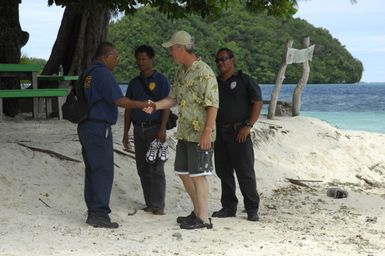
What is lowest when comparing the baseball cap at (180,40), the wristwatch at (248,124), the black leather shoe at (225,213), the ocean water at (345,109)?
the ocean water at (345,109)

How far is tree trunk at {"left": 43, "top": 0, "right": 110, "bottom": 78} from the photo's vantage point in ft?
45.8

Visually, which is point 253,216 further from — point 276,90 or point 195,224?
point 276,90

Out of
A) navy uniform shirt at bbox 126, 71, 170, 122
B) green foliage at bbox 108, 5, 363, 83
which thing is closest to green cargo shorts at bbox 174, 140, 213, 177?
navy uniform shirt at bbox 126, 71, 170, 122

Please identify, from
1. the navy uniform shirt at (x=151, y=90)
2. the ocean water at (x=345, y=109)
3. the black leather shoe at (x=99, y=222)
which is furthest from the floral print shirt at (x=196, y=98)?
the ocean water at (x=345, y=109)

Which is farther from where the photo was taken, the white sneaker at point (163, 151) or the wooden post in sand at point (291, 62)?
the wooden post in sand at point (291, 62)

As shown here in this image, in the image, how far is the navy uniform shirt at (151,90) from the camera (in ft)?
21.4

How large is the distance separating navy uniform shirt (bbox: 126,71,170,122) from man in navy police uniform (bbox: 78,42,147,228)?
1.93 ft

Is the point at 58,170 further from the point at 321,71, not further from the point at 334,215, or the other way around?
the point at 321,71

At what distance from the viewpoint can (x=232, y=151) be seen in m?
6.52

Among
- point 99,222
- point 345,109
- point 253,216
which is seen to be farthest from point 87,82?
point 345,109

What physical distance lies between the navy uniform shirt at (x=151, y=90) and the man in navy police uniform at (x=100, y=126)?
59cm

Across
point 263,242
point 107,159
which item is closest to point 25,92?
point 107,159

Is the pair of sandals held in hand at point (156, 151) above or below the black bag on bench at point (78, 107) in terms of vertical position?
below

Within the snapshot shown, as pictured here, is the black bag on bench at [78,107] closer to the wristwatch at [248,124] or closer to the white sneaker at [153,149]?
the white sneaker at [153,149]
